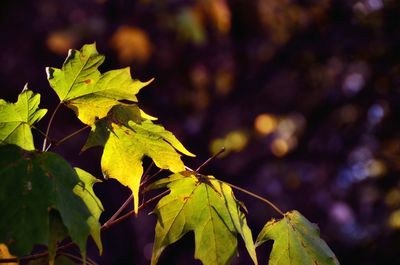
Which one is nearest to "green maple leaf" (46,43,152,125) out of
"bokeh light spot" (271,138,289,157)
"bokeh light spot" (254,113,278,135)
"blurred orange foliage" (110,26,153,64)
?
"blurred orange foliage" (110,26,153,64)

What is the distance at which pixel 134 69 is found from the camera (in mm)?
4551

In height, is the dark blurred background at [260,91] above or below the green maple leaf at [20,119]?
below

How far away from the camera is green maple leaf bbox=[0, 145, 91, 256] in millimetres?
697

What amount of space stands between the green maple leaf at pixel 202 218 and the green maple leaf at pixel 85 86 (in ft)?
0.46

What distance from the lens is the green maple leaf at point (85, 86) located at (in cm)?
89

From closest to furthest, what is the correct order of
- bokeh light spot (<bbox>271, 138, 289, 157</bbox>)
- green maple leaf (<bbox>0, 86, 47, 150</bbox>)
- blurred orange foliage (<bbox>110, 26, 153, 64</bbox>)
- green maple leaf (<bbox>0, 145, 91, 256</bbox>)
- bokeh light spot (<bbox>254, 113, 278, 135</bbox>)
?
green maple leaf (<bbox>0, 145, 91, 256</bbox>), green maple leaf (<bbox>0, 86, 47, 150</bbox>), blurred orange foliage (<bbox>110, 26, 153, 64</bbox>), bokeh light spot (<bbox>271, 138, 289, 157</bbox>), bokeh light spot (<bbox>254, 113, 278, 135</bbox>)

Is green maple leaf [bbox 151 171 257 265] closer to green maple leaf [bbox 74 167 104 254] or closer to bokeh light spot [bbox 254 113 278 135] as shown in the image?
green maple leaf [bbox 74 167 104 254]

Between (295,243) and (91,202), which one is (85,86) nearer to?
(91,202)

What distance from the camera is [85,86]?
90 centimetres

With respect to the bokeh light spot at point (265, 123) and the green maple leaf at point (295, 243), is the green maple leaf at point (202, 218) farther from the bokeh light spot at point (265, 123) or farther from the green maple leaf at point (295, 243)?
the bokeh light spot at point (265, 123)

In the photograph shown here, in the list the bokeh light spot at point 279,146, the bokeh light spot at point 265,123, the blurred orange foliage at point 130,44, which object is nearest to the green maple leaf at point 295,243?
the blurred orange foliage at point 130,44

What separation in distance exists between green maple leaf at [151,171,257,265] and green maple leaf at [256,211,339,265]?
7 cm

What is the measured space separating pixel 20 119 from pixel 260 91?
427 cm

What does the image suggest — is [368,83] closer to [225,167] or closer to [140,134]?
[225,167]
